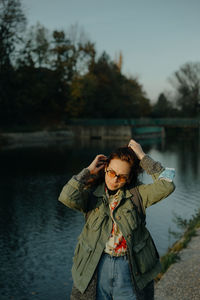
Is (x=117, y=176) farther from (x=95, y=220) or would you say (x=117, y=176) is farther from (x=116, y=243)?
(x=116, y=243)

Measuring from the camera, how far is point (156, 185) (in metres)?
2.82

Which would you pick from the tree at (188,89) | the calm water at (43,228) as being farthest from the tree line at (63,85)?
the calm water at (43,228)

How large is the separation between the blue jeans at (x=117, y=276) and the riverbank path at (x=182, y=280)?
2.33m

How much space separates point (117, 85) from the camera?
6769 centimetres

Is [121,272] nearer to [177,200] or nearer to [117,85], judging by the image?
[177,200]

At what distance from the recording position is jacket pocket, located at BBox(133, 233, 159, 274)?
2711 mm

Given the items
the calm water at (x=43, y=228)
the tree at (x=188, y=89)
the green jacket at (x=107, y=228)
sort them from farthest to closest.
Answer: the tree at (x=188, y=89)
the calm water at (x=43, y=228)
the green jacket at (x=107, y=228)

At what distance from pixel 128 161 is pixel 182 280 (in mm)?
3158

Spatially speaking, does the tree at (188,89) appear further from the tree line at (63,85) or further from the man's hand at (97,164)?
the man's hand at (97,164)

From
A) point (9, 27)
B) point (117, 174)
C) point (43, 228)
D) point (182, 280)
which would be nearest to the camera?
point (117, 174)

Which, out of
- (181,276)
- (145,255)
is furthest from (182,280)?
(145,255)

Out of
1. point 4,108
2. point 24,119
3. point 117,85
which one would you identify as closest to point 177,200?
point 4,108

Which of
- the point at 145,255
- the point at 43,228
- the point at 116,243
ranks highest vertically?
the point at 116,243

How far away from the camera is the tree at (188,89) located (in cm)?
7062
